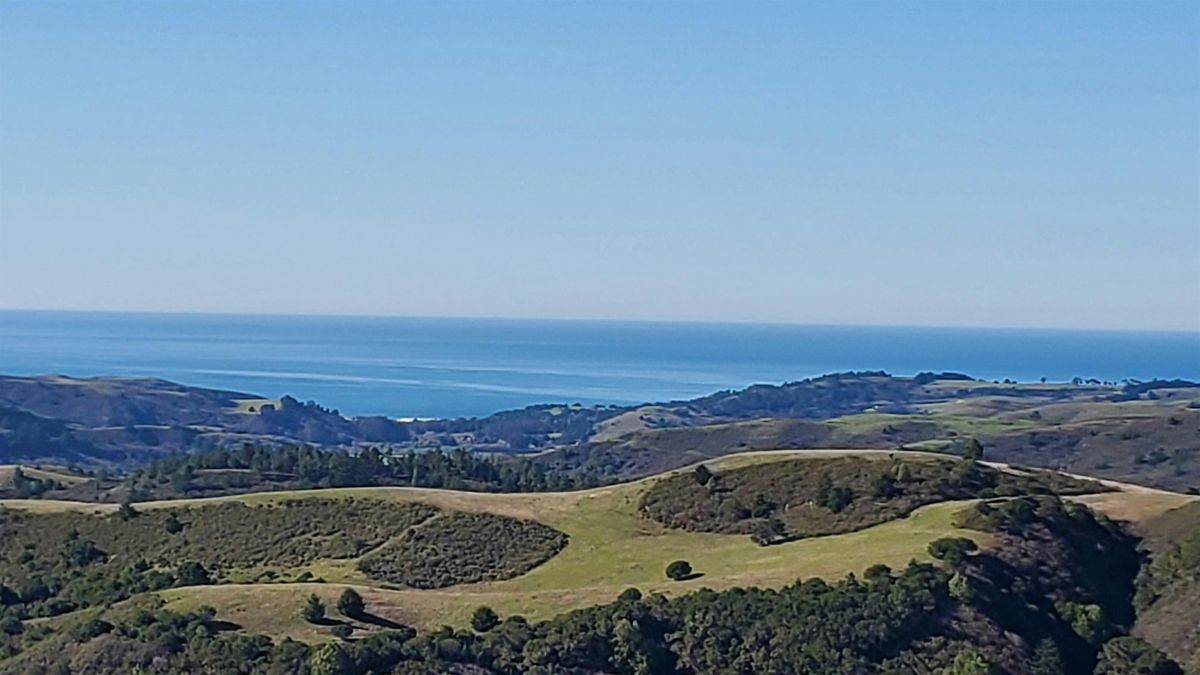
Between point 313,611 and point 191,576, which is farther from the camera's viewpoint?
point 191,576

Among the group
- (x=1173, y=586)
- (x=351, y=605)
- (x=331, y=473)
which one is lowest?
(x=331, y=473)

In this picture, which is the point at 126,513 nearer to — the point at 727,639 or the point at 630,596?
the point at 630,596

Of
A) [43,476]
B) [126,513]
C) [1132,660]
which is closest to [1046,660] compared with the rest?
[1132,660]

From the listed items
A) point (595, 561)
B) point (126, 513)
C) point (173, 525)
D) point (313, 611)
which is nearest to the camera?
point (313, 611)

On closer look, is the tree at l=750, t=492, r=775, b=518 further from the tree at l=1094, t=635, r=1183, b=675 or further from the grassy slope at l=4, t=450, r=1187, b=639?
the tree at l=1094, t=635, r=1183, b=675

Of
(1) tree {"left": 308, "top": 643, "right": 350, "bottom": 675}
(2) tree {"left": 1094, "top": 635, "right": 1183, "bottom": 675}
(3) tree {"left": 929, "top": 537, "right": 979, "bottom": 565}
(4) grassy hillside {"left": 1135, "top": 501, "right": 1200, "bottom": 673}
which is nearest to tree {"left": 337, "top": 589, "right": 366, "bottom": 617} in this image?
(1) tree {"left": 308, "top": 643, "right": 350, "bottom": 675}
